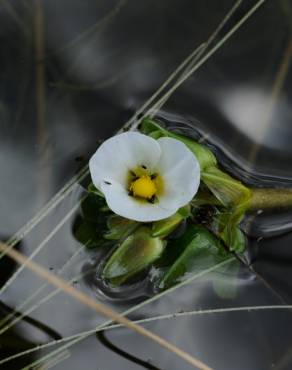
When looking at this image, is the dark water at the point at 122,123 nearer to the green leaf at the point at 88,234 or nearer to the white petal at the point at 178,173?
the green leaf at the point at 88,234

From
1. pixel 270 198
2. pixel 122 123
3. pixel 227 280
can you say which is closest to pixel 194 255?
pixel 227 280

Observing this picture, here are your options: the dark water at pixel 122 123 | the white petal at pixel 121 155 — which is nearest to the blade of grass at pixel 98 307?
the dark water at pixel 122 123

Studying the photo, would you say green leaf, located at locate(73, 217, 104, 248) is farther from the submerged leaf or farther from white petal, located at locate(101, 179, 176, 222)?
white petal, located at locate(101, 179, 176, 222)

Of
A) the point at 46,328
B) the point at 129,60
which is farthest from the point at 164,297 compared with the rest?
the point at 129,60

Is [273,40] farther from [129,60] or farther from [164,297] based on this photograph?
[164,297]

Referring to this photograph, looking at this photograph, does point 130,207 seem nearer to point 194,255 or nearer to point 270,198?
point 194,255
